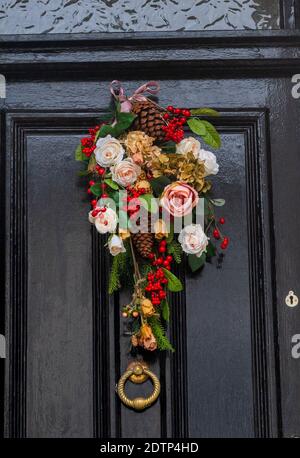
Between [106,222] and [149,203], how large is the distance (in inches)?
4.3

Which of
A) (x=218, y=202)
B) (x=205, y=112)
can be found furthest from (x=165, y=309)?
(x=205, y=112)

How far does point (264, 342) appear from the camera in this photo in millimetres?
2006

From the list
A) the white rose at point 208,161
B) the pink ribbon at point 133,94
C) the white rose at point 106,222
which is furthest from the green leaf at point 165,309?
the pink ribbon at point 133,94

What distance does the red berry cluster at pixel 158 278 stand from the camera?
1.91 m

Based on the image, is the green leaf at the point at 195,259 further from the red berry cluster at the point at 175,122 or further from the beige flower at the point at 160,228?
the red berry cluster at the point at 175,122

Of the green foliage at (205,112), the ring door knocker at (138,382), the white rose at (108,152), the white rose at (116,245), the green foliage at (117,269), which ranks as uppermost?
the green foliage at (205,112)

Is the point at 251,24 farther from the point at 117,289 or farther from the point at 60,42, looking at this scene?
the point at 117,289

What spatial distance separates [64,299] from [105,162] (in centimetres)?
36

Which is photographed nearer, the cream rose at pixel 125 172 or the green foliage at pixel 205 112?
the cream rose at pixel 125 172

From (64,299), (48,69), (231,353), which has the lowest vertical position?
(231,353)

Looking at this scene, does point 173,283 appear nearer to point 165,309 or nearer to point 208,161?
point 165,309

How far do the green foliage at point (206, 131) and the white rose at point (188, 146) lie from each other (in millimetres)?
35

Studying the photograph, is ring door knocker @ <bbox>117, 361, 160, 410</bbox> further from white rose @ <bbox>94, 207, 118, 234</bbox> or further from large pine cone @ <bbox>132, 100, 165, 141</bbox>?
large pine cone @ <bbox>132, 100, 165, 141</bbox>

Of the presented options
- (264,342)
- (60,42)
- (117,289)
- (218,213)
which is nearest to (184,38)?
(60,42)
